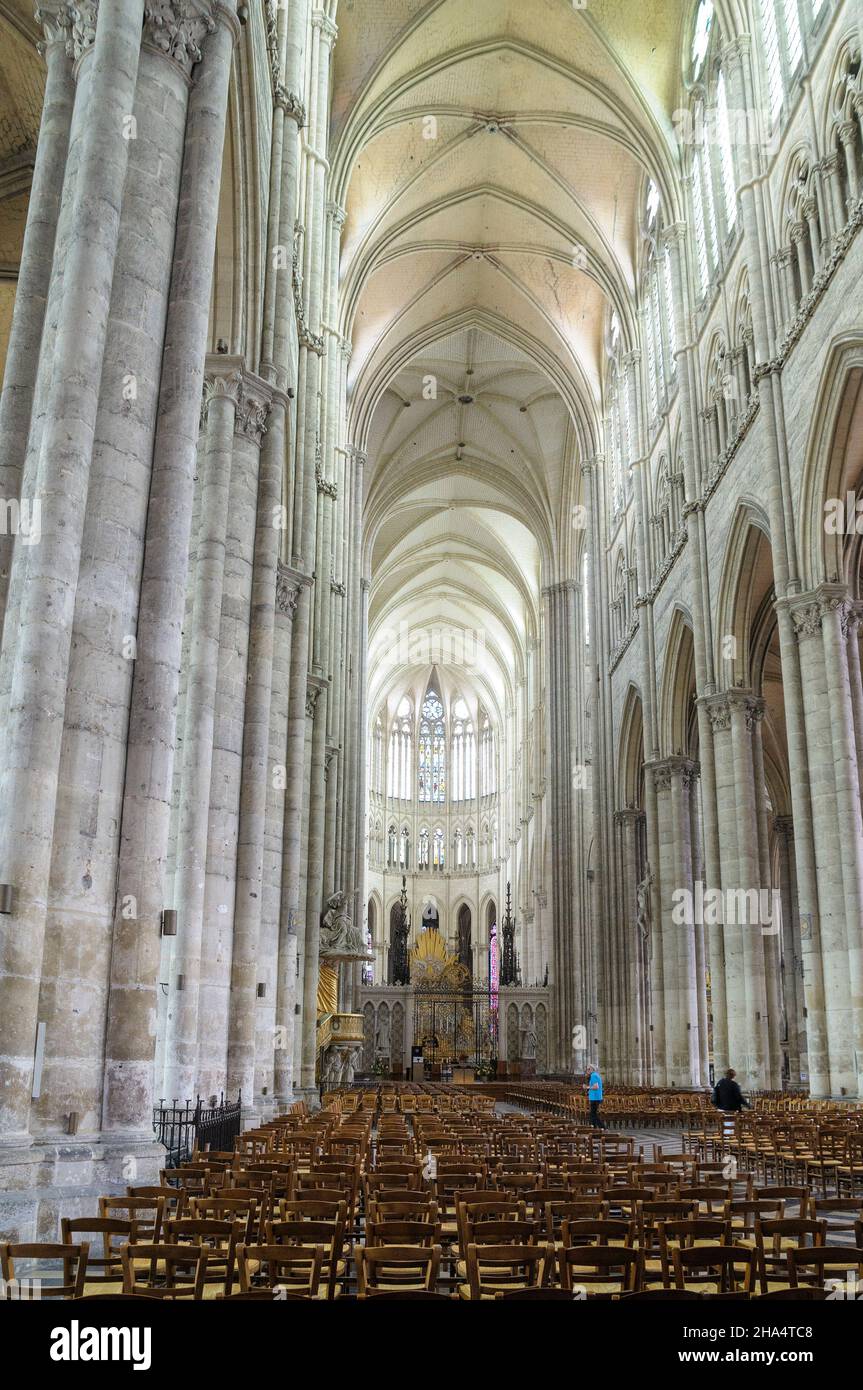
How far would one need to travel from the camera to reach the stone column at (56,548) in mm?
8648

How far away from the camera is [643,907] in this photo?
38.7m

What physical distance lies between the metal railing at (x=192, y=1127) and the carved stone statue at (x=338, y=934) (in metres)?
15.0

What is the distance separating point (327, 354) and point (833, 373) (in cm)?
1596

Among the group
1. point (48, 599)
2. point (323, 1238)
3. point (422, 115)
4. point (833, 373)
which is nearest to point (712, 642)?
point (833, 373)

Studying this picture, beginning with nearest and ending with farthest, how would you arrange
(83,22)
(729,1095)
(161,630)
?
1. (161,630)
2. (83,22)
3. (729,1095)

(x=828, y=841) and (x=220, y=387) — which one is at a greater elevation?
(x=220, y=387)

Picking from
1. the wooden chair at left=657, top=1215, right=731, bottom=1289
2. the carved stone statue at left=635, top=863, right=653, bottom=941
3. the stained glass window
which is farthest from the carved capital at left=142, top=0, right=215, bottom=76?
the carved stone statue at left=635, top=863, right=653, bottom=941

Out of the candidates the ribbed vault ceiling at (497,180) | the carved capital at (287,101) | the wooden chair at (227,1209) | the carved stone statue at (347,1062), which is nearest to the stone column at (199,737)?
the carved capital at (287,101)

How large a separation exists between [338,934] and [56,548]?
22265 mm

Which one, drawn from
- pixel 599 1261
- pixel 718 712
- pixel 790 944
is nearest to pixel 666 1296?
pixel 599 1261

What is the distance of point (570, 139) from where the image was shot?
35.9 metres

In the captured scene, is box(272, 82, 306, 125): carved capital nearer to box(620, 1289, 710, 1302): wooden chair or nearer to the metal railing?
the metal railing

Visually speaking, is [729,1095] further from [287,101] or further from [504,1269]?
[287,101]

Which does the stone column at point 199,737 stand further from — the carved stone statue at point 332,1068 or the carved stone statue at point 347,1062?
the carved stone statue at point 347,1062
